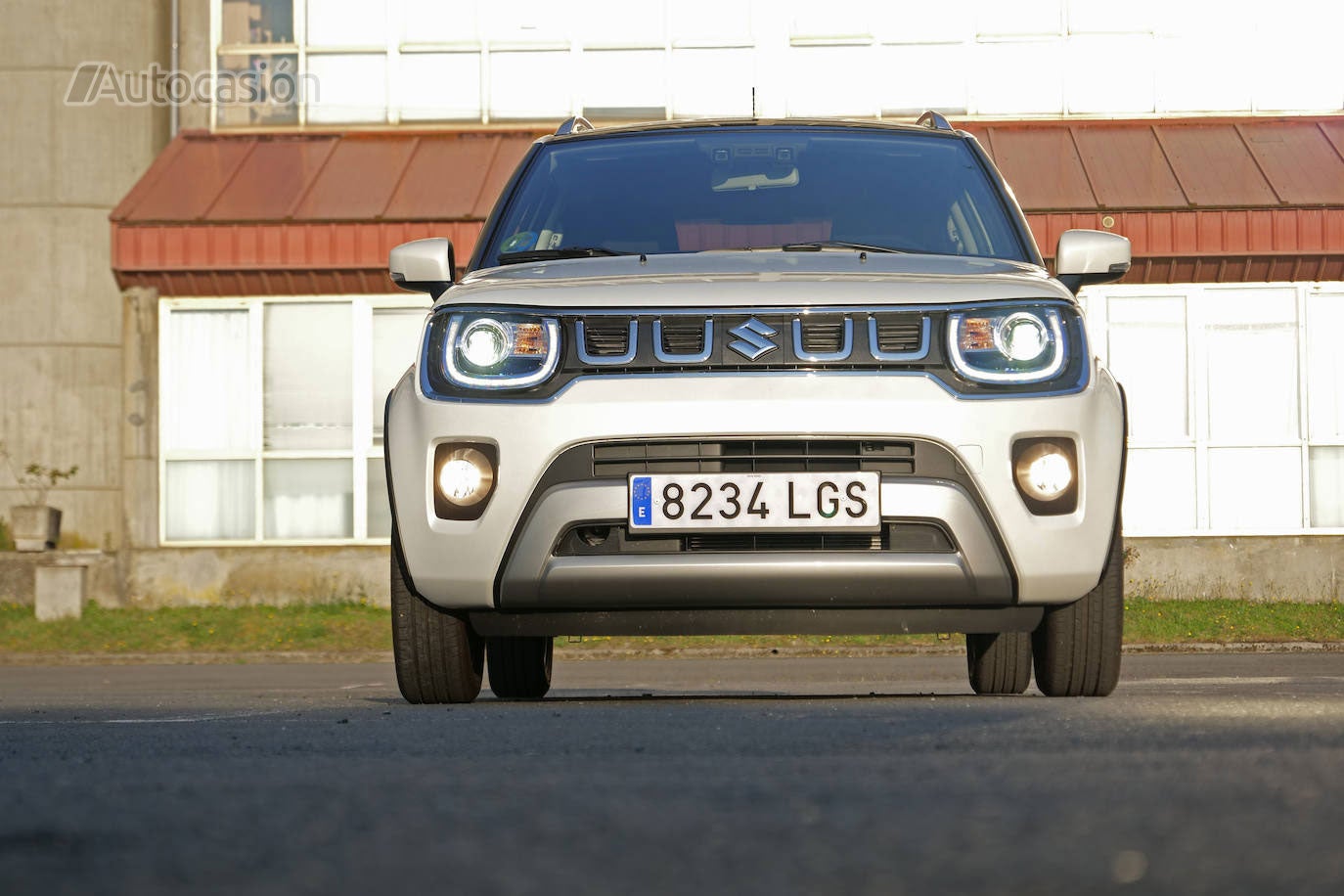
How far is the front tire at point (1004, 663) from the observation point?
734 cm

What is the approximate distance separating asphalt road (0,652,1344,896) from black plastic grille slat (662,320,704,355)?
104 centimetres

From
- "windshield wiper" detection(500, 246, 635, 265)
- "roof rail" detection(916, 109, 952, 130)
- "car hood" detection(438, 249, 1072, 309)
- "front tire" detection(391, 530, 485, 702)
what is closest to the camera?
"car hood" detection(438, 249, 1072, 309)

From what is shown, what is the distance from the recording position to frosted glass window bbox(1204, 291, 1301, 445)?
21.7 metres

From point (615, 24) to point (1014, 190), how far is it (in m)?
5.40

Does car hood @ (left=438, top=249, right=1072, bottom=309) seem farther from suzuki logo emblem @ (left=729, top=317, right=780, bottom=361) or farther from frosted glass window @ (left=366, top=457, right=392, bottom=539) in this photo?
frosted glass window @ (left=366, top=457, right=392, bottom=539)

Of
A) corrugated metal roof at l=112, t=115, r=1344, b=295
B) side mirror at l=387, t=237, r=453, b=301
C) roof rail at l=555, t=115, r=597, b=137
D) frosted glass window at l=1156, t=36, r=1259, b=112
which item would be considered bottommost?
side mirror at l=387, t=237, r=453, b=301

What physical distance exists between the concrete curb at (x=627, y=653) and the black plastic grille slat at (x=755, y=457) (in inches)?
390

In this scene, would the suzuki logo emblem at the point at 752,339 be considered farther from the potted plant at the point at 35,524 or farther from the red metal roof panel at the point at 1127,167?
the potted plant at the point at 35,524

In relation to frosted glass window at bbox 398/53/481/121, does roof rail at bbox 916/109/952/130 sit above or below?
below

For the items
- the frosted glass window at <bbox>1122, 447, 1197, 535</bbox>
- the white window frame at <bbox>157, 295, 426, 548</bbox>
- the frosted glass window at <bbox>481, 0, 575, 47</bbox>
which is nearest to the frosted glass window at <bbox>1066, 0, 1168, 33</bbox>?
the frosted glass window at <bbox>1122, 447, 1197, 535</bbox>

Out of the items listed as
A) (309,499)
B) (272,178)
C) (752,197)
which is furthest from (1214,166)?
(752,197)

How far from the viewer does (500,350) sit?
6133 mm

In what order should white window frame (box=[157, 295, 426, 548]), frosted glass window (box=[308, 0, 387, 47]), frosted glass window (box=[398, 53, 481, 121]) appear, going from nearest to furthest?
white window frame (box=[157, 295, 426, 548])
frosted glass window (box=[398, 53, 481, 121])
frosted glass window (box=[308, 0, 387, 47])

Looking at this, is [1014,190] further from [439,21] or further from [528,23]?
[439,21]
